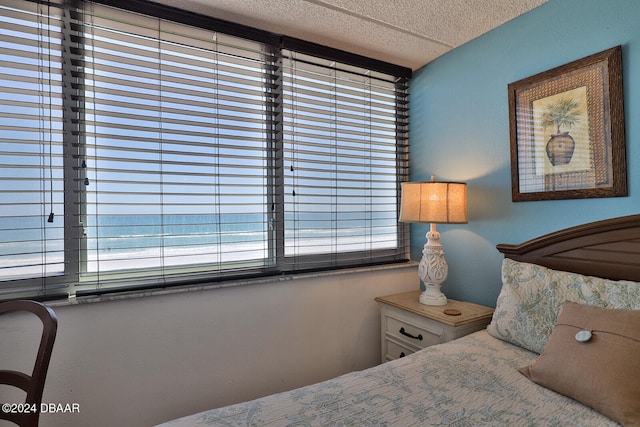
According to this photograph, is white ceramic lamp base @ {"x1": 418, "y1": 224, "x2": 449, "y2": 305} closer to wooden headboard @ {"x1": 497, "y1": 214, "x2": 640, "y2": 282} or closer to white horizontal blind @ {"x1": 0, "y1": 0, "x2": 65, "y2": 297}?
wooden headboard @ {"x1": 497, "y1": 214, "x2": 640, "y2": 282}

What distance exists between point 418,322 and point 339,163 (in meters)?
1.15

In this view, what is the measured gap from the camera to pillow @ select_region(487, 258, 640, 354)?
1280 mm

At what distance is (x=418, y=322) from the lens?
193 cm

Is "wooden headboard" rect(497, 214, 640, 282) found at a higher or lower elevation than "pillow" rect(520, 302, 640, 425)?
higher

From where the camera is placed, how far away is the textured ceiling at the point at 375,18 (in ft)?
5.70

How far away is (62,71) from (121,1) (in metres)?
0.45

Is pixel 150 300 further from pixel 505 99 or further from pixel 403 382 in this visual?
pixel 505 99

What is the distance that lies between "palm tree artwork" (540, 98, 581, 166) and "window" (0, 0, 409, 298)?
106 centimetres

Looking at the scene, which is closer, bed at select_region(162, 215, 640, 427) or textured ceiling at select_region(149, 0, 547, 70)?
bed at select_region(162, 215, 640, 427)

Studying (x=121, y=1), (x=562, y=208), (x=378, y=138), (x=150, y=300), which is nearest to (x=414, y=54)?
(x=378, y=138)

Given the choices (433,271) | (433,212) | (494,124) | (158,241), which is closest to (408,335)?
(433,271)

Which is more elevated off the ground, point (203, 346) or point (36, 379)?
point (36, 379)

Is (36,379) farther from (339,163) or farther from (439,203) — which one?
(439,203)

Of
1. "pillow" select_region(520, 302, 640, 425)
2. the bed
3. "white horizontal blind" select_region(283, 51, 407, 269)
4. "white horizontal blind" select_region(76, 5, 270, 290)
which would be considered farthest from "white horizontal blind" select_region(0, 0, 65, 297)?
"pillow" select_region(520, 302, 640, 425)
